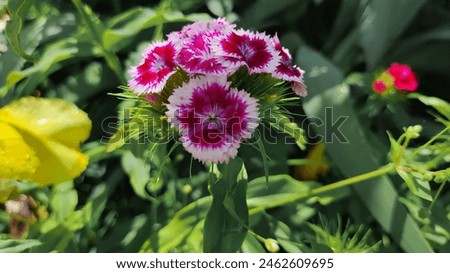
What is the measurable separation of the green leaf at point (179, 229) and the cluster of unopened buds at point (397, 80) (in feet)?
1.53

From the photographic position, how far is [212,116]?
1071 millimetres

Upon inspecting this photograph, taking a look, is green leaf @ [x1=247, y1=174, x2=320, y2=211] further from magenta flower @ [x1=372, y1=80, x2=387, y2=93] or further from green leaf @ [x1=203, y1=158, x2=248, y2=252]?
magenta flower @ [x1=372, y1=80, x2=387, y2=93]

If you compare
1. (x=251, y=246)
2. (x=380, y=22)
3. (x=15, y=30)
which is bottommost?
(x=251, y=246)

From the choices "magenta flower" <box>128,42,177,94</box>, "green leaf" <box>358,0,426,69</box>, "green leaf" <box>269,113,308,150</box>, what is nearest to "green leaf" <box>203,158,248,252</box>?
"green leaf" <box>269,113,308,150</box>

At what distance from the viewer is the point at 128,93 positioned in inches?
46.1

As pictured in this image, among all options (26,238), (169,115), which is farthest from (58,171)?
(169,115)

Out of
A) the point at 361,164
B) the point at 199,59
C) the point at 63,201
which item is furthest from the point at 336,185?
the point at 63,201

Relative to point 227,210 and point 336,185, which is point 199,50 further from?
point 336,185

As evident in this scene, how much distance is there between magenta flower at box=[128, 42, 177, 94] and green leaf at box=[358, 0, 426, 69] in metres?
0.60

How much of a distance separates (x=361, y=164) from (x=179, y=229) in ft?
1.29

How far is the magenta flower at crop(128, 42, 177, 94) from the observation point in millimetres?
1069

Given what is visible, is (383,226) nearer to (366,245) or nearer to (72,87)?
(366,245)

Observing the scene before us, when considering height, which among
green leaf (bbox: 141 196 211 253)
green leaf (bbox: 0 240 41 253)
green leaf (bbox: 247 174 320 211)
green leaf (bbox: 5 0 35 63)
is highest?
green leaf (bbox: 5 0 35 63)
